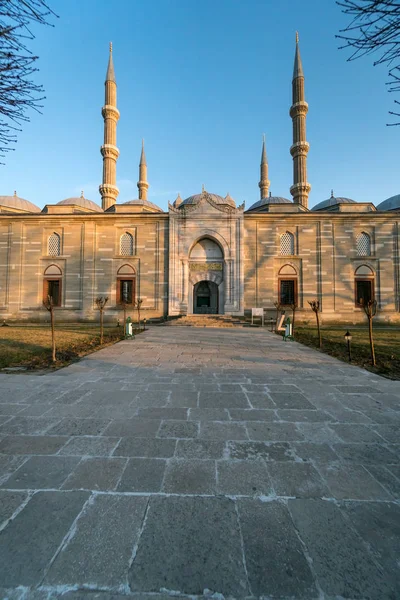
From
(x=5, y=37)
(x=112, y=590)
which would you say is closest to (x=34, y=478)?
(x=112, y=590)

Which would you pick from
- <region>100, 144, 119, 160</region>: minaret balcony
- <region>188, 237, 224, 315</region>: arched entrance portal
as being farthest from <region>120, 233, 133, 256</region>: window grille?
<region>100, 144, 119, 160</region>: minaret balcony

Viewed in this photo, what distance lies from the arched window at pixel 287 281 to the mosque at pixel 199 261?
78mm

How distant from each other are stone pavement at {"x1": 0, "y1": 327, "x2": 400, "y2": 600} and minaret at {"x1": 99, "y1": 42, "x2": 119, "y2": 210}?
28.0 metres

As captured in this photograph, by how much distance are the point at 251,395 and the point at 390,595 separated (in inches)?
110

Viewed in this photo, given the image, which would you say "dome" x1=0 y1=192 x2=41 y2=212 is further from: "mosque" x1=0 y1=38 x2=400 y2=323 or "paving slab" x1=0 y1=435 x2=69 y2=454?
"paving slab" x1=0 y1=435 x2=69 y2=454

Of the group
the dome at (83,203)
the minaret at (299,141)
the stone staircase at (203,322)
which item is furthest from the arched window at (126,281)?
the minaret at (299,141)

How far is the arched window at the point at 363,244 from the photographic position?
21625 mm

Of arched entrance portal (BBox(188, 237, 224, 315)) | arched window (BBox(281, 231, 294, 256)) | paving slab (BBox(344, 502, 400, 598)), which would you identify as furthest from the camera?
arched entrance portal (BBox(188, 237, 224, 315))

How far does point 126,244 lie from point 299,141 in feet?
63.6

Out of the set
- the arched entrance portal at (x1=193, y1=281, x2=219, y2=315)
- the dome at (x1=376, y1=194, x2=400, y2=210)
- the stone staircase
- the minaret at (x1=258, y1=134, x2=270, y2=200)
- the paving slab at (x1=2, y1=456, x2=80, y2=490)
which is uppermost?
the minaret at (x1=258, y1=134, x2=270, y2=200)

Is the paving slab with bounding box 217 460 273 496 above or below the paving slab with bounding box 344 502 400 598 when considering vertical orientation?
above

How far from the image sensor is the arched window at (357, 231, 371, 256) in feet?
70.9

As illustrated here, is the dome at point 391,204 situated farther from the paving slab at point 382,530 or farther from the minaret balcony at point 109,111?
the paving slab at point 382,530

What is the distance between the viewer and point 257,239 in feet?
71.1
